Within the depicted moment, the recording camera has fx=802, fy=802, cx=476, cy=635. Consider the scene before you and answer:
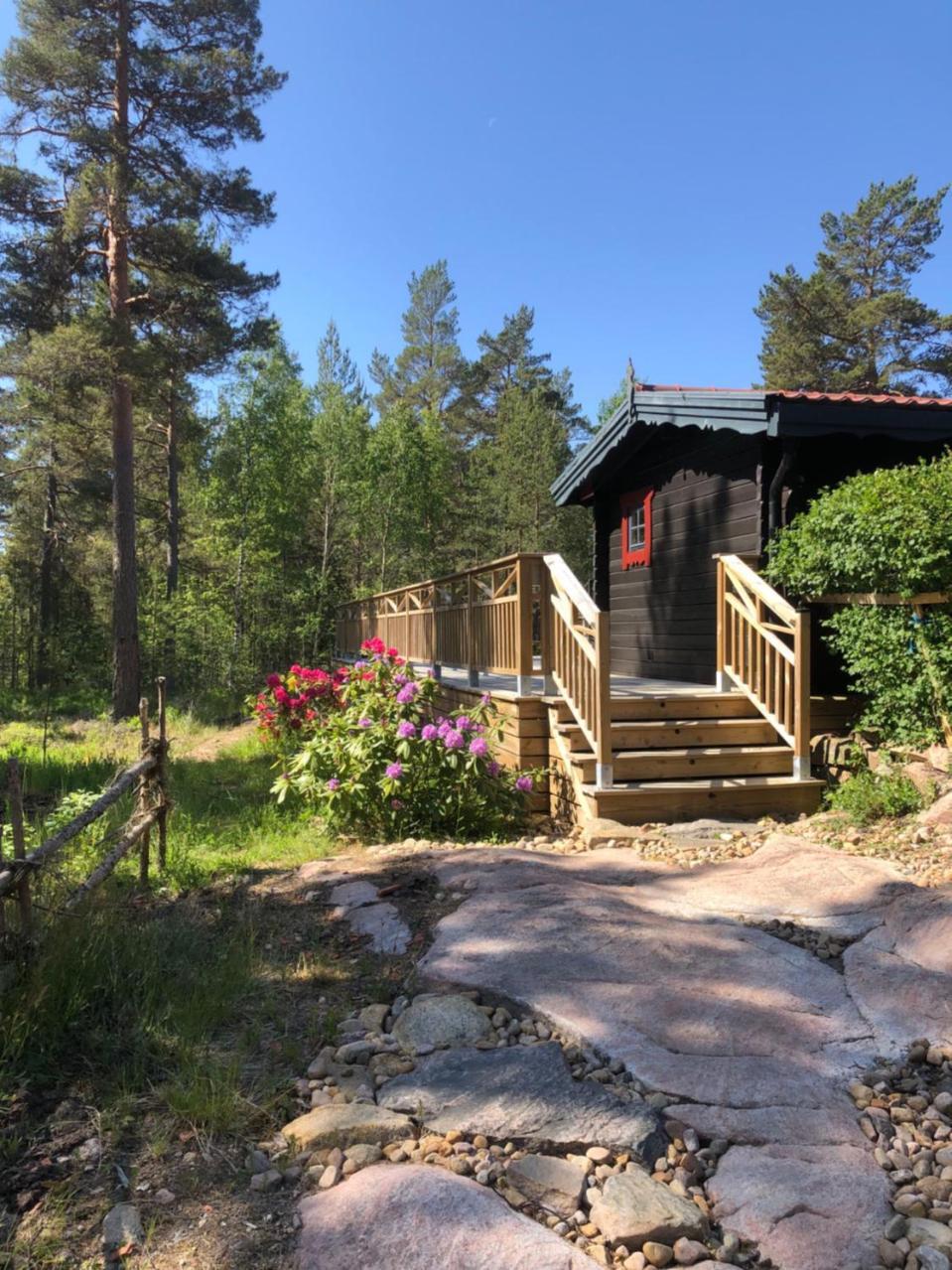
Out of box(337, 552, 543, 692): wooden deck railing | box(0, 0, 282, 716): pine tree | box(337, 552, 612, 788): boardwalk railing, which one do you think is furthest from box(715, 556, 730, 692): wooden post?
box(0, 0, 282, 716): pine tree

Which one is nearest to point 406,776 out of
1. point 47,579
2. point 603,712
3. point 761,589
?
point 603,712

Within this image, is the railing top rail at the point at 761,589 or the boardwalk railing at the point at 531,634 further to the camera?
the railing top rail at the point at 761,589

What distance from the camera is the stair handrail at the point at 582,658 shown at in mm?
5398

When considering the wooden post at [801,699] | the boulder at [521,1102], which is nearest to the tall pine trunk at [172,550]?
the wooden post at [801,699]

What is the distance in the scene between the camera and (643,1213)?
173cm

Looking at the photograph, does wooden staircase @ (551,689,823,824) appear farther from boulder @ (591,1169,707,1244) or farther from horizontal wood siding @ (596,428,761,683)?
boulder @ (591,1169,707,1244)

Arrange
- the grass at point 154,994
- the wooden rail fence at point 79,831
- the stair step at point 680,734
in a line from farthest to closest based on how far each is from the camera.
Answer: the stair step at point 680,734 < the wooden rail fence at point 79,831 < the grass at point 154,994

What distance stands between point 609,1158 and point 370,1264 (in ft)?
2.15

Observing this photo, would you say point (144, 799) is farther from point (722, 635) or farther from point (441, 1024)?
point (722, 635)

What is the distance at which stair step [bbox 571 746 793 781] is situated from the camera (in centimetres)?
562

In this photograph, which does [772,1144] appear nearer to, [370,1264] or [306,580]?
[370,1264]

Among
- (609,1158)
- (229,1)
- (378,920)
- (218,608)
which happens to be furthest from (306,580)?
(609,1158)

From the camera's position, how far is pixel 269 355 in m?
21.5

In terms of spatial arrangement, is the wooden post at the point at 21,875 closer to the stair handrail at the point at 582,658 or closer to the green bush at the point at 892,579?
the stair handrail at the point at 582,658
